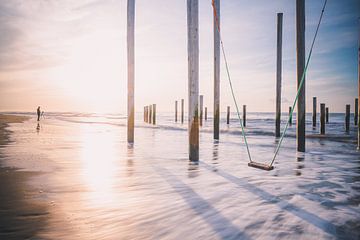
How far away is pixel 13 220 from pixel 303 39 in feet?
24.5

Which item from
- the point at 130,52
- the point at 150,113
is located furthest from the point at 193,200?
the point at 150,113

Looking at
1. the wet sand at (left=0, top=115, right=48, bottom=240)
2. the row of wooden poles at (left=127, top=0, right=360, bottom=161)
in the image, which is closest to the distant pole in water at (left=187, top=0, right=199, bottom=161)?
the row of wooden poles at (left=127, top=0, right=360, bottom=161)

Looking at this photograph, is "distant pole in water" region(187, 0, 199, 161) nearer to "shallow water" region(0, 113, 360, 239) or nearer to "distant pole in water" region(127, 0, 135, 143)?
"shallow water" region(0, 113, 360, 239)

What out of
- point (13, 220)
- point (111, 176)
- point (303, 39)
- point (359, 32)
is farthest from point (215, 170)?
point (359, 32)

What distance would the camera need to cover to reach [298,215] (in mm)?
2438

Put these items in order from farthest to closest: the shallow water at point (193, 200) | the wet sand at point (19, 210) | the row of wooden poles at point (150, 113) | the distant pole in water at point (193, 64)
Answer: the row of wooden poles at point (150, 113), the distant pole in water at point (193, 64), the shallow water at point (193, 200), the wet sand at point (19, 210)

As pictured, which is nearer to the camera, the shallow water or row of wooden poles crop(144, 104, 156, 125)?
the shallow water

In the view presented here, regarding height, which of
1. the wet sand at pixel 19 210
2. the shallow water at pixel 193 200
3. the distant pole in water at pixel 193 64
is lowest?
the shallow water at pixel 193 200

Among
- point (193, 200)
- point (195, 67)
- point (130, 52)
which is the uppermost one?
point (130, 52)

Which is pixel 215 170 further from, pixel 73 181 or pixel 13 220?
pixel 13 220

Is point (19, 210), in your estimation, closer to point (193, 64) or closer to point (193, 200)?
point (193, 200)

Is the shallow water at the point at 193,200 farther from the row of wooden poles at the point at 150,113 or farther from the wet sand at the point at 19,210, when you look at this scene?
the row of wooden poles at the point at 150,113

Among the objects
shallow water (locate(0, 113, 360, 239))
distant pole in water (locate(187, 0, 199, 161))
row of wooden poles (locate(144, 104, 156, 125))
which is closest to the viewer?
shallow water (locate(0, 113, 360, 239))

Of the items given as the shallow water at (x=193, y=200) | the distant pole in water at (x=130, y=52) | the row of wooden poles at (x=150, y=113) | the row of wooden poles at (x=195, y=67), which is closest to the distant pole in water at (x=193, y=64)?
the row of wooden poles at (x=195, y=67)
